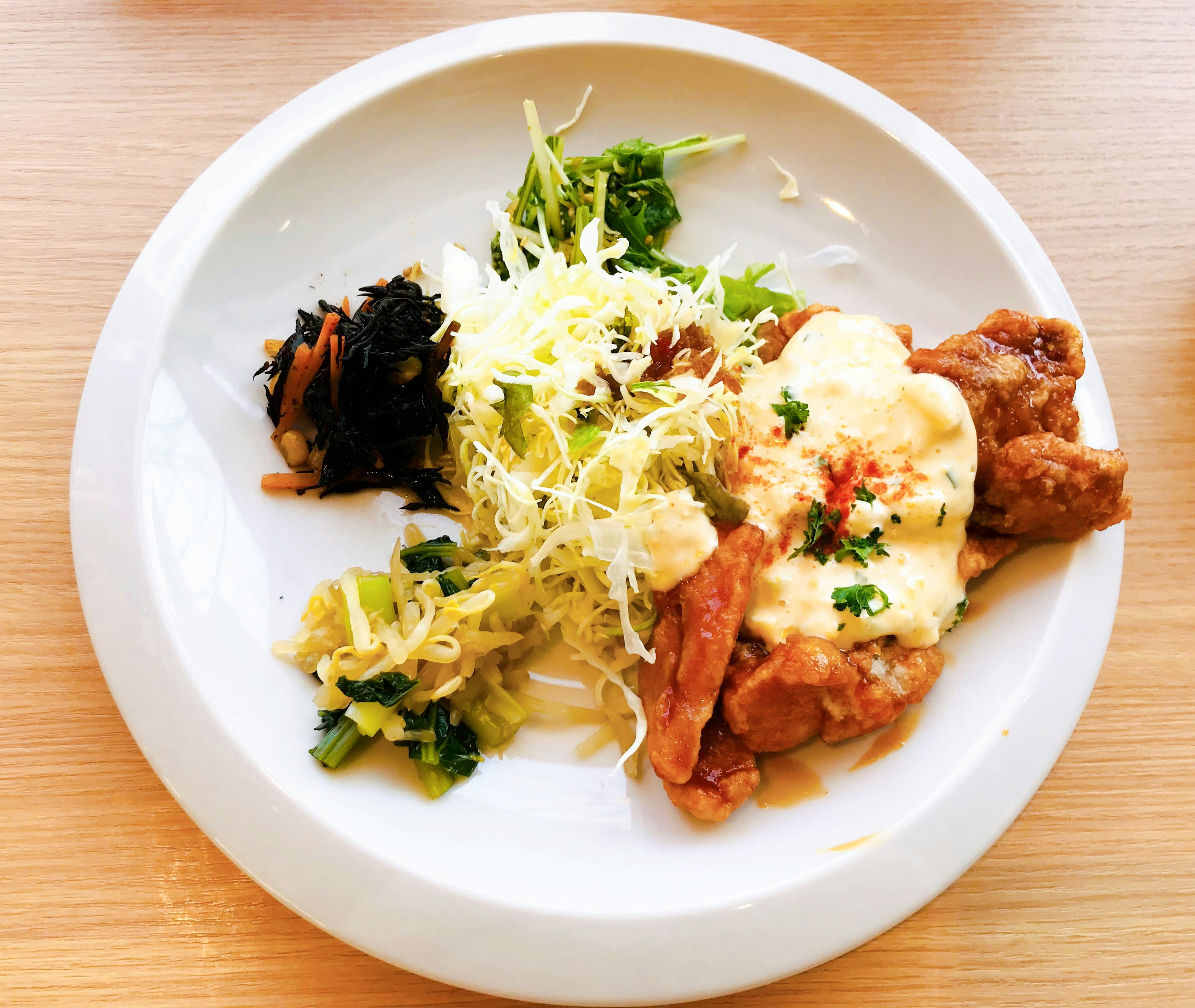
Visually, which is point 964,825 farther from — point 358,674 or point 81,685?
point 81,685

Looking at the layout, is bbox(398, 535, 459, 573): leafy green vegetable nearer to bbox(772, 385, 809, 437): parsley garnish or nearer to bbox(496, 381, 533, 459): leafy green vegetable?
bbox(496, 381, 533, 459): leafy green vegetable

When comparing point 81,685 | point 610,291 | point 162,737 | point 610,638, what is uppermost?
point 610,291

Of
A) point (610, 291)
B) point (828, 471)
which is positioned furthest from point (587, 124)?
point (828, 471)

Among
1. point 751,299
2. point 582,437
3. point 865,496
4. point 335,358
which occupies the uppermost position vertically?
point 751,299

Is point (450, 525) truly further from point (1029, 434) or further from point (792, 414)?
point (1029, 434)

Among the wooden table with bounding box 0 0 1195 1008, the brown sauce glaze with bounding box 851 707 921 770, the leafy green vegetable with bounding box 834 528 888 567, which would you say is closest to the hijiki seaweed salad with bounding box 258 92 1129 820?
the leafy green vegetable with bounding box 834 528 888 567

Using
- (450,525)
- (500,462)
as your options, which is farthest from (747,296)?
(450,525)
